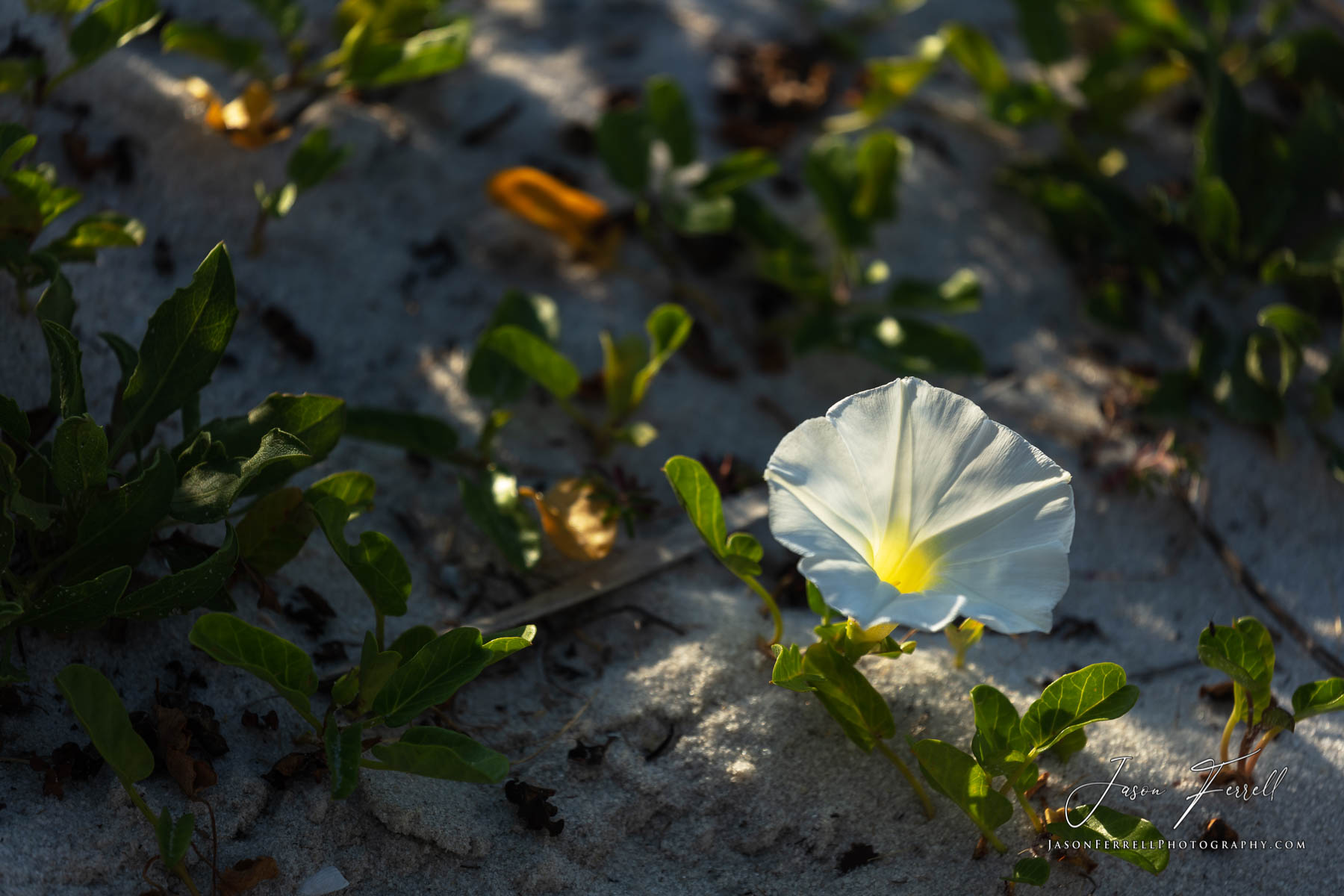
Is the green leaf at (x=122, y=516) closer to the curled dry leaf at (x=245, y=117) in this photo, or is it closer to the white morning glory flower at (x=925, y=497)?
the white morning glory flower at (x=925, y=497)

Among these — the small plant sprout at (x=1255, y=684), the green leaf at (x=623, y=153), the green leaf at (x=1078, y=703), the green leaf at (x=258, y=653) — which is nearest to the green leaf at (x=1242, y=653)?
the small plant sprout at (x=1255, y=684)

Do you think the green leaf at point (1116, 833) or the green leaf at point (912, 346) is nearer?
the green leaf at point (1116, 833)

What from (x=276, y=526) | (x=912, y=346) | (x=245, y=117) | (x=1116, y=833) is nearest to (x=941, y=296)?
(x=912, y=346)

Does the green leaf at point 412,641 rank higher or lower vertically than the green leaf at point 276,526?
lower

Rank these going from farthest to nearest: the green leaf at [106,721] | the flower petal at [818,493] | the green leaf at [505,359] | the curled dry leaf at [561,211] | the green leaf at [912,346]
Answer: the curled dry leaf at [561,211] → the green leaf at [912,346] → the green leaf at [505,359] → the flower petal at [818,493] → the green leaf at [106,721]

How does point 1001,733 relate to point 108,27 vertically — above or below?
below

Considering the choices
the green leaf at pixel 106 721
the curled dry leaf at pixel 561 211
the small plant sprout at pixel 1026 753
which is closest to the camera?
the green leaf at pixel 106 721

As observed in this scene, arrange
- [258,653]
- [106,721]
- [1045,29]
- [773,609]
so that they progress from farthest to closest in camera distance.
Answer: [1045,29]
[773,609]
[258,653]
[106,721]

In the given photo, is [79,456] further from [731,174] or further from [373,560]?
[731,174]
